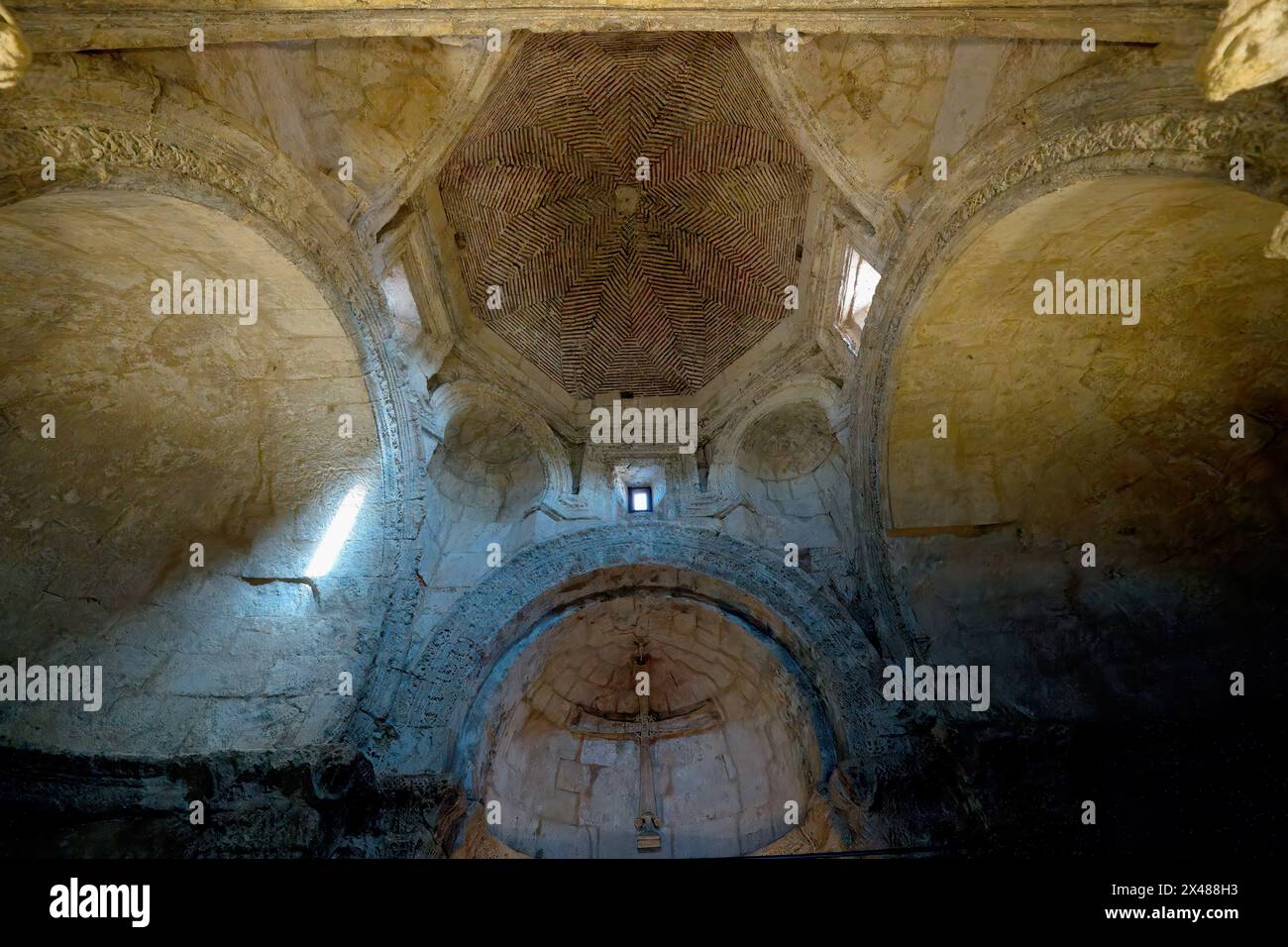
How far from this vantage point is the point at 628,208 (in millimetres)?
12273

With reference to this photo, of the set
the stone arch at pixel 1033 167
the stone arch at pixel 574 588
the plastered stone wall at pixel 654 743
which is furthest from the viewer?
the plastered stone wall at pixel 654 743

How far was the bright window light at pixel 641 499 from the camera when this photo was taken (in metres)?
11.3

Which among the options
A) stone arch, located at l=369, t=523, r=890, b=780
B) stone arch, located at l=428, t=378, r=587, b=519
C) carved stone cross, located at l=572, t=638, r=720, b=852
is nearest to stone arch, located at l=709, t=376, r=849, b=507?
stone arch, located at l=369, t=523, r=890, b=780

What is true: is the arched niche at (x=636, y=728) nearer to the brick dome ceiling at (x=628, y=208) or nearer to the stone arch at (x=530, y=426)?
the stone arch at (x=530, y=426)

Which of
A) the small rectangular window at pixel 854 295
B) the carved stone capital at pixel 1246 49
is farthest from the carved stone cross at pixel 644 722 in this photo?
the carved stone capital at pixel 1246 49

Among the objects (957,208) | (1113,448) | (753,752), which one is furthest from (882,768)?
(957,208)

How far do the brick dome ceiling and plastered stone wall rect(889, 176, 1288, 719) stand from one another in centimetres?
368

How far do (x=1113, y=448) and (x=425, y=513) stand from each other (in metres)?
6.90

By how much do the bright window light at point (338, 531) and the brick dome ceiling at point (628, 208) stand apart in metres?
3.47

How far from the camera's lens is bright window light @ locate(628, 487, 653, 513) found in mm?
11344

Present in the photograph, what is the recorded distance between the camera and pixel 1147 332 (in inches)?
305

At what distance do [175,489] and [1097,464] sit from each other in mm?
8772

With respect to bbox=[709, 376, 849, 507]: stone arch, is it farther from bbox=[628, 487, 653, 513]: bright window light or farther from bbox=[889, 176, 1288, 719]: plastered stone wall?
bbox=[889, 176, 1288, 719]: plastered stone wall
